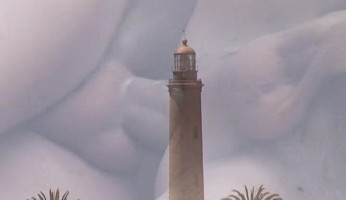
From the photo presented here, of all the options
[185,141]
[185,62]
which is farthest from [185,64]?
[185,141]

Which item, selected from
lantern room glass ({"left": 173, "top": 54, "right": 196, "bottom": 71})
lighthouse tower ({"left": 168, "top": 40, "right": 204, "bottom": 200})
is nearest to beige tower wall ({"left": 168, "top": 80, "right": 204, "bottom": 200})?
lighthouse tower ({"left": 168, "top": 40, "right": 204, "bottom": 200})

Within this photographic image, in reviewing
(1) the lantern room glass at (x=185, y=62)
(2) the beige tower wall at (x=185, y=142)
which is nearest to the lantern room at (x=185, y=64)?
(1) the lantern room glass at (x=185, y=62)

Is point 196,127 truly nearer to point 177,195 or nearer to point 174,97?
point 174,97

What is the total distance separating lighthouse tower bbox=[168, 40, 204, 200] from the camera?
Answer: 29.0 meters

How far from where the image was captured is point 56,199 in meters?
30.5

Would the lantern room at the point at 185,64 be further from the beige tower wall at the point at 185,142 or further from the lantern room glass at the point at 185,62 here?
the beige tower wall at the point at 185,142

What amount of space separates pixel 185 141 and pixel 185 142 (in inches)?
2.6

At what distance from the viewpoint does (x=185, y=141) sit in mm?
28969

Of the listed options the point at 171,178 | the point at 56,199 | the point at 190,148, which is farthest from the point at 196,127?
the point at 56,199

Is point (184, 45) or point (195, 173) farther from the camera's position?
point (184, 45)

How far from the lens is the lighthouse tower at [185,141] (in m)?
29.0

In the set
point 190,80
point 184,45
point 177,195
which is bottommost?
point 177,195

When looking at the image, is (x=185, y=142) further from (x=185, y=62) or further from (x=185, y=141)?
(x=185, y=62)

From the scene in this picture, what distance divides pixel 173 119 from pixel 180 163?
2.99 meters
